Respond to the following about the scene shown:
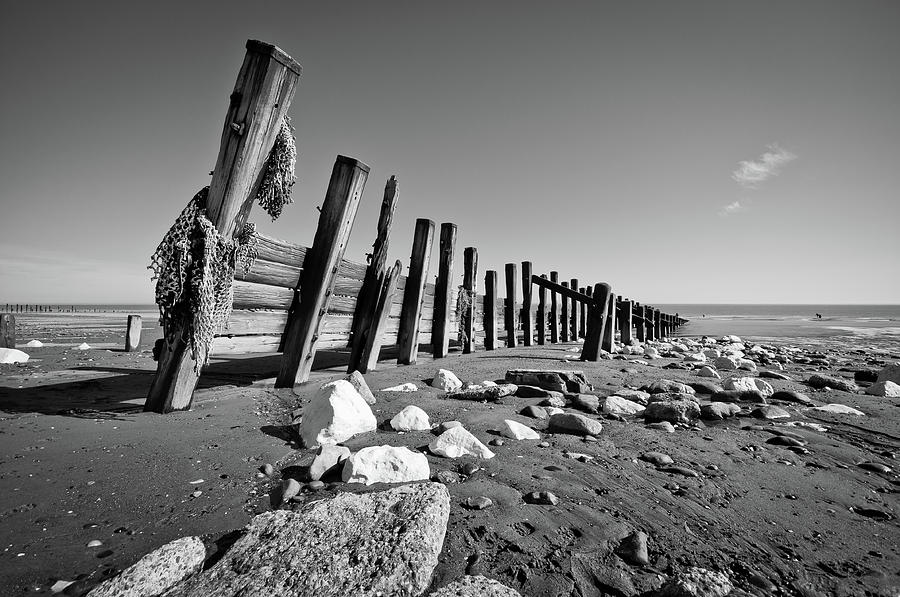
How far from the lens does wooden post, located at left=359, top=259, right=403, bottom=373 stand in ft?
16.5

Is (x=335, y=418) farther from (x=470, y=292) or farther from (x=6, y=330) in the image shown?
(x=6, y=330)

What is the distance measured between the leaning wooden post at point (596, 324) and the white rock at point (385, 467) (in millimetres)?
5786

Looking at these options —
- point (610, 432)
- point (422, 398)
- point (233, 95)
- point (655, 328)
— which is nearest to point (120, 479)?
point (422, 398)

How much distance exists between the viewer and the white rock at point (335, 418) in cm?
257

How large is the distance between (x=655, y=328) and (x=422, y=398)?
17.1m

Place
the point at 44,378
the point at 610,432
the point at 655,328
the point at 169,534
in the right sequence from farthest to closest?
the point at 655,328 → the point at 44,378 → the point at 610,432 → the point at 169,534

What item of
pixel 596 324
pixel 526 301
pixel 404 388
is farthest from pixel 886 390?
pixel 526 301

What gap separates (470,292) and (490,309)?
1.06 m

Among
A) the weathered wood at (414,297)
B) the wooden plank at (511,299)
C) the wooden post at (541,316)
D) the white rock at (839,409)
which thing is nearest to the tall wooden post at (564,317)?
the wooden post at (541,316)

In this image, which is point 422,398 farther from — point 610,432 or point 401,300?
point 401,300

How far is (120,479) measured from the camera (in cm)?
204

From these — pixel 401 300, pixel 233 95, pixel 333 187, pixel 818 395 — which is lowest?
pixel 818 395

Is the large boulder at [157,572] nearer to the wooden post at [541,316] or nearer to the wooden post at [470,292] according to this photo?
the wooden post at [470,292]

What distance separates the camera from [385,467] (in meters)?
2.08
